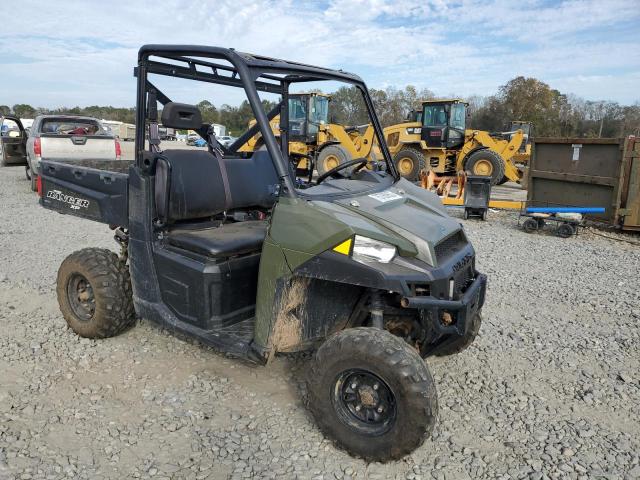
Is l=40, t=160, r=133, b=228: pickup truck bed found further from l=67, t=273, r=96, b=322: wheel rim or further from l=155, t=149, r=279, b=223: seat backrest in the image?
l=67, t=273, r=96, b=322: wheel rim

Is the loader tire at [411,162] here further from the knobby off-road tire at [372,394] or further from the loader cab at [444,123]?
the knobby off-road tire at [372,394]

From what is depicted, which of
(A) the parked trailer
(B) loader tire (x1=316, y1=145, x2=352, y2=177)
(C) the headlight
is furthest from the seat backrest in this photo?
(B) loader tire (x1=316, y1=145, x2=352, y2=177)

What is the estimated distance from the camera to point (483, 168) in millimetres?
14656

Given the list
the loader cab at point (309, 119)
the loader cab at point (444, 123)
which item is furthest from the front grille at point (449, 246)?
the loader cab at point (444, 123)

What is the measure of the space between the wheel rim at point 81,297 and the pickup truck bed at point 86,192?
19.4 inches

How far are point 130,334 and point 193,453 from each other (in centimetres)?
167

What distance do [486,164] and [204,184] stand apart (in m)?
12.3

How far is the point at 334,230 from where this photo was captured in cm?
264

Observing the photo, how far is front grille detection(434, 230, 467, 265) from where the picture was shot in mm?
2842

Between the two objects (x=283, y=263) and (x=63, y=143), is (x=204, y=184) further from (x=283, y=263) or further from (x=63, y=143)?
(x=63, y=143)

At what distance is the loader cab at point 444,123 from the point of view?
15.0 meters

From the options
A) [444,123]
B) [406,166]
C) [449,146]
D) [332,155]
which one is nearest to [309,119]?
[332,155]

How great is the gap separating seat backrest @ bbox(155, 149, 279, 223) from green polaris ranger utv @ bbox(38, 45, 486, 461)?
0.4 inches

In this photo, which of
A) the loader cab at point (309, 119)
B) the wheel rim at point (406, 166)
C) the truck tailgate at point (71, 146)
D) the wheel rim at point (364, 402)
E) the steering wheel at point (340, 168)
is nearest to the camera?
the wheel rim at point (364, 402)
